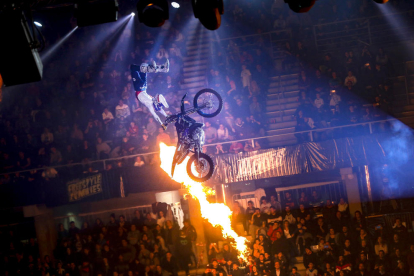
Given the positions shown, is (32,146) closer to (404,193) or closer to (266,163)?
(266,163)

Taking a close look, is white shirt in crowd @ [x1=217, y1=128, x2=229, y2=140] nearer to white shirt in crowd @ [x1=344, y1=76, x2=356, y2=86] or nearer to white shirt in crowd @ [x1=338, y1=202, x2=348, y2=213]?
white shirt in crowd @ [x1=338, y1=202, x2=348, y2=213]

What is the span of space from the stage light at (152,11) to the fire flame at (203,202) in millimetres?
6938

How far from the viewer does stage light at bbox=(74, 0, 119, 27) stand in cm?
711

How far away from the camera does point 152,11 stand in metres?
6.66

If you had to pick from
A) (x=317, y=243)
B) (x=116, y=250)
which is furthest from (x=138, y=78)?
(x=317, y=243)

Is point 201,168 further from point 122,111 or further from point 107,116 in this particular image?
point 107,116

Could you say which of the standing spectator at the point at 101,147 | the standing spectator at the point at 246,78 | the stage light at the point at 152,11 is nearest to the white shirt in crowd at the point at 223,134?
the standing spectator at the point at 246,78

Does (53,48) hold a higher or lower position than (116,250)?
higher

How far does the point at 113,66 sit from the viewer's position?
16.1 metres

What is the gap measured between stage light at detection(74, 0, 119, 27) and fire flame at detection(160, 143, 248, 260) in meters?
6.64

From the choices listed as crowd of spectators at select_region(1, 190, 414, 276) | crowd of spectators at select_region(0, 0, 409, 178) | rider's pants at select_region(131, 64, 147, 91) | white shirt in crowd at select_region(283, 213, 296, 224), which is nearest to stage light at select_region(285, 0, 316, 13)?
rider's pants at select_region(131, 64, 147, 91)

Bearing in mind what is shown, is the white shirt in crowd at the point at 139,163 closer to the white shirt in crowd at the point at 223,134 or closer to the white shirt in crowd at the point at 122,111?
the white shirt in crowd at the point at 122,111

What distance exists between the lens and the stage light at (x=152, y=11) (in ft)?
21.8

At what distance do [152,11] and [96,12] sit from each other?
1.07 meters
